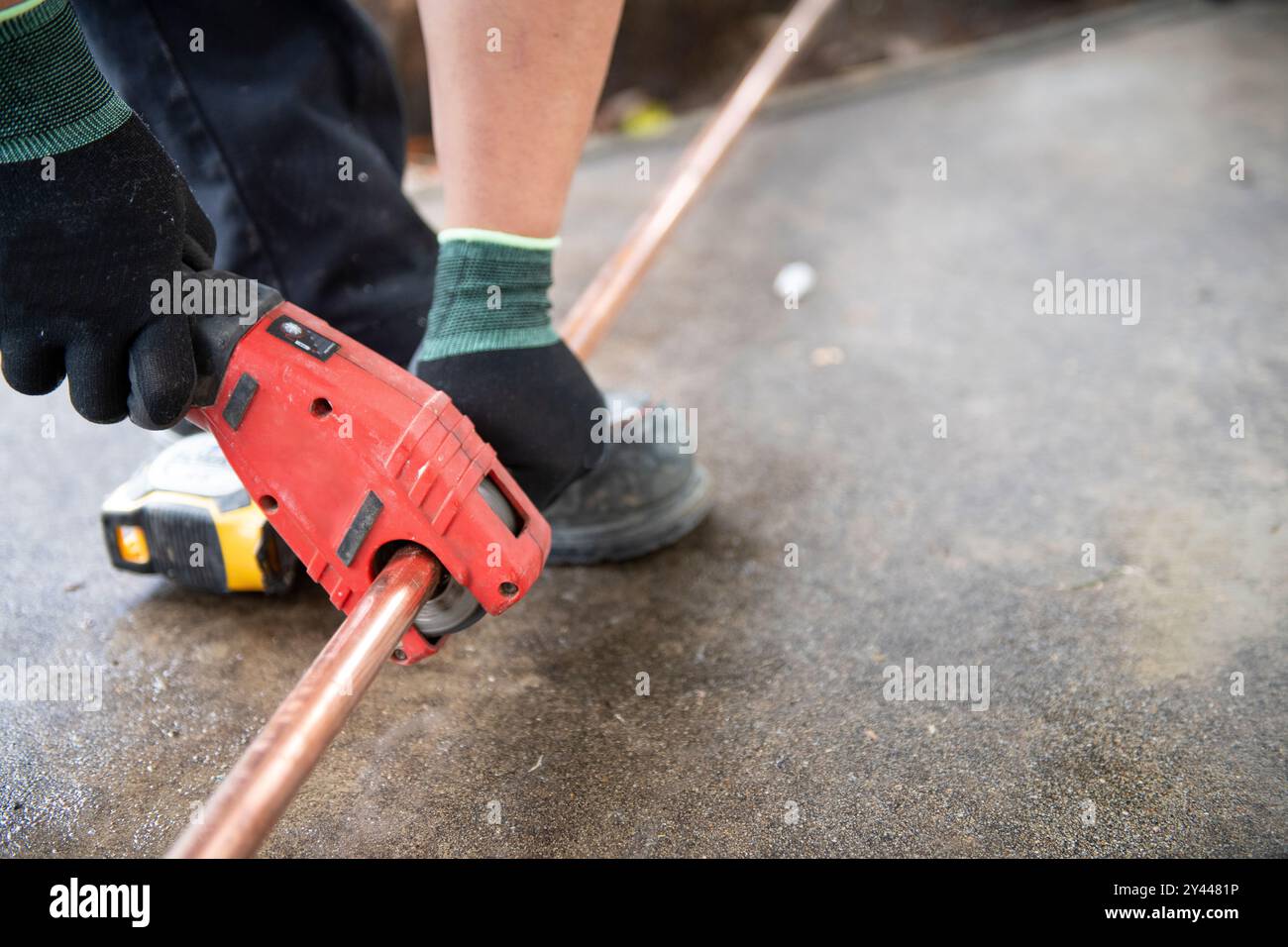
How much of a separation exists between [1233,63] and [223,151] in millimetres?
2620

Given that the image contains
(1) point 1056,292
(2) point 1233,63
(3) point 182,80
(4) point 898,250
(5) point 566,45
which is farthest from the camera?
(2) point 1233,63

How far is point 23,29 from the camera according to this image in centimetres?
79

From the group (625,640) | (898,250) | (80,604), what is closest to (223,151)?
(80,604)

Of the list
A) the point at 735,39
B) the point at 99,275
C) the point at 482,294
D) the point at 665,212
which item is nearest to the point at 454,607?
the point at 482,294

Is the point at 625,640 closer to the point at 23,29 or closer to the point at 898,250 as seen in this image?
the point at 23,29

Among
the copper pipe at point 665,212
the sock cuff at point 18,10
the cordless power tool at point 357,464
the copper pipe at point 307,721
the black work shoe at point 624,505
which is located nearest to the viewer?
the copper pipe at point 307,721

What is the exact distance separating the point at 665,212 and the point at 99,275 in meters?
0.96

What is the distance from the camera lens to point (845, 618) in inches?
46.4

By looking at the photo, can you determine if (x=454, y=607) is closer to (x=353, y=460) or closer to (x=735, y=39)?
(x=353, y=460)

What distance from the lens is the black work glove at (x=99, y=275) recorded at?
82 centimetres

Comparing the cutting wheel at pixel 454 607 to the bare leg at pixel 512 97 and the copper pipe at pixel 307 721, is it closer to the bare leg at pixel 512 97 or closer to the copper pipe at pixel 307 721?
the copper pipe at pixel 307 721

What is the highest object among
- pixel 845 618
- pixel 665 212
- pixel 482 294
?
pixel 665 212

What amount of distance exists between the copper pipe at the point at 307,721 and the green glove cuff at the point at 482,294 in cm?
23

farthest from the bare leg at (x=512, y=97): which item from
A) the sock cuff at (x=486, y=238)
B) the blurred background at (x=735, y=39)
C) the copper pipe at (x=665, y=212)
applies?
the blurred background at (x=735, y=39)
